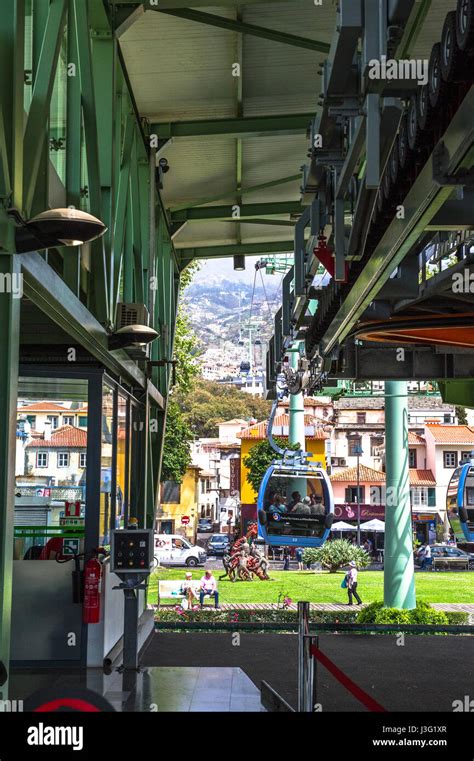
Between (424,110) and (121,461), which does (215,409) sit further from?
(424,110)

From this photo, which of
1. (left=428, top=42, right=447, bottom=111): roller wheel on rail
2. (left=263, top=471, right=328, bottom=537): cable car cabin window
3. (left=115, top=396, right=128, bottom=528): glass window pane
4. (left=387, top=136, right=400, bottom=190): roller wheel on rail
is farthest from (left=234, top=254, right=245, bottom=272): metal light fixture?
(left=428, top=42, right=447, bottom=111): roller wheel on rail

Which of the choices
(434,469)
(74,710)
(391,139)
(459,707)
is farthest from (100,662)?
(434,469)

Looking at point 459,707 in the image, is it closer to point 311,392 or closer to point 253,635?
point 253,635

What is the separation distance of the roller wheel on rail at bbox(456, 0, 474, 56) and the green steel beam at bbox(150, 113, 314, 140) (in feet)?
28.6

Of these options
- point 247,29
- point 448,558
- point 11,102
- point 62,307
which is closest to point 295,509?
point 247,29

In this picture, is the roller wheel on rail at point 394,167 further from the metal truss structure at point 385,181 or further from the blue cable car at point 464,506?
the blue cable car at point 464,506

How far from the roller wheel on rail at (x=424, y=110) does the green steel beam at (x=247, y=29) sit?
5163 millimetres

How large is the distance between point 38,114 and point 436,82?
2.20 meters

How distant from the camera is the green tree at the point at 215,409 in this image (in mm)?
137375

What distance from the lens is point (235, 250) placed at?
19000mm

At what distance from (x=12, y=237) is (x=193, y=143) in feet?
29.6

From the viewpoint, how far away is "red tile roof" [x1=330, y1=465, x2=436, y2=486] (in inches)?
2589

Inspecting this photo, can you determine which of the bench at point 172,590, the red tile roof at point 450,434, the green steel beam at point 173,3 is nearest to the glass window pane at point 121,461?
the green steel beam at point 173,3

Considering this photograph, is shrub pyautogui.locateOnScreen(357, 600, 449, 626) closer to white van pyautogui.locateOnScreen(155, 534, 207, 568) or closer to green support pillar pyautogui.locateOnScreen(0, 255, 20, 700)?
green support pillar pyautogui.locateOnScreen(0, 255, 20, 700)
